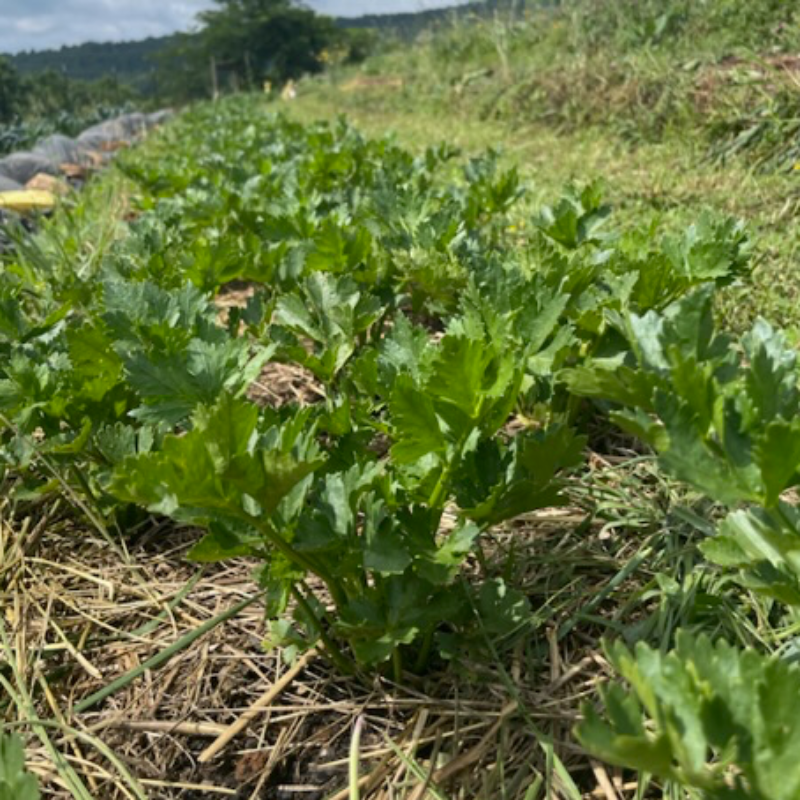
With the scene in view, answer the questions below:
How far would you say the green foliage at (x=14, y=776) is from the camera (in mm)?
918

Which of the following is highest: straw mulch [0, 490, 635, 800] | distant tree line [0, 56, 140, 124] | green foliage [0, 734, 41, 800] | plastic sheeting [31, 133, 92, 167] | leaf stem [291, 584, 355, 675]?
distant tree line [0, 56, 140, 124]

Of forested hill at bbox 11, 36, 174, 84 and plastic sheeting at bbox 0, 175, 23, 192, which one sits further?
forested hill at bbox 11, 36, 174, 84

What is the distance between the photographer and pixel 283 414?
146 centimetres

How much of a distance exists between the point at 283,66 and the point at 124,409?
47855 mm

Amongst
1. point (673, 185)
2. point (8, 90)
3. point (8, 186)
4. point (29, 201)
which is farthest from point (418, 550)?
point (8, 90)

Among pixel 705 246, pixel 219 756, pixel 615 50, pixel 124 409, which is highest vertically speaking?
pixel 615 50

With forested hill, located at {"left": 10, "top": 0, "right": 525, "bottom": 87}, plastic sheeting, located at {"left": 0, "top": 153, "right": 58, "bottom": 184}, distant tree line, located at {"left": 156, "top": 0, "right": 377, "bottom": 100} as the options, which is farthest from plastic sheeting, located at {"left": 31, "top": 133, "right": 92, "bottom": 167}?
distant tree line, located at {"left": 156, "top": 0, "right": 377, "bottom": 100}

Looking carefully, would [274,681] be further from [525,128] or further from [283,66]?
[283,66]

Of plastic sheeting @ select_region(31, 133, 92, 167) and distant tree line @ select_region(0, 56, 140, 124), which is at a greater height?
distant tree line @ select_region(0, 56, 140, 124)

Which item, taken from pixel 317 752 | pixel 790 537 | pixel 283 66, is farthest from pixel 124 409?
pixel 283 66

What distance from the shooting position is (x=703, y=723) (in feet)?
2.61

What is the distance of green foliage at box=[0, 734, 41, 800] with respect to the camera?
36.2 inches

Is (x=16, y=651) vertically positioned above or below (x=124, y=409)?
below

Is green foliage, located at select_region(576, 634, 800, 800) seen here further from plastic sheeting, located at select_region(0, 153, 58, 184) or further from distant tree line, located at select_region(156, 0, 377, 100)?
distant tree line, located at select_region(156, 0, 377, 100)
